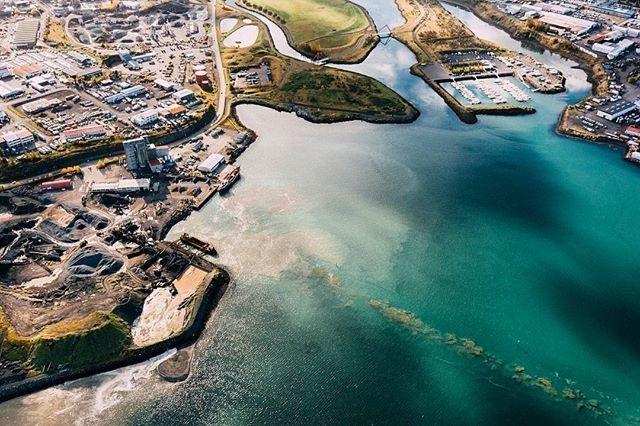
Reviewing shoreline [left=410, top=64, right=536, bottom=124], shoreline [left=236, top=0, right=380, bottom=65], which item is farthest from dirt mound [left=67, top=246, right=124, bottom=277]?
shoreline [left=236, top=0, right=380, bottom=65]

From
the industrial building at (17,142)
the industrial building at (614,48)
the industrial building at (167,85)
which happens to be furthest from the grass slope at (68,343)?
the industrial building at (614,48)

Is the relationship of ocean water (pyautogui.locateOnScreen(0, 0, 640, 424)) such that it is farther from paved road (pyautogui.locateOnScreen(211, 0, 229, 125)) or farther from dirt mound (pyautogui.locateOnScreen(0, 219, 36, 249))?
dirt mound (pyautogui.locateOnScreen(0, 219, 36, 249))

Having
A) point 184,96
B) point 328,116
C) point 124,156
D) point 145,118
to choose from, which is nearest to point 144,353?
point 124,156

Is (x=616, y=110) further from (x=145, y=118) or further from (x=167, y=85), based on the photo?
(x=145, y=118)

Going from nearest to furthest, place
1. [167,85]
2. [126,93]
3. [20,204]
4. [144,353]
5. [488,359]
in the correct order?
[144,353], [488,359], [20,204], [126,93], [167,85]

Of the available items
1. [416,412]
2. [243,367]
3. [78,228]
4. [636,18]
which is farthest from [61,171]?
[636,18]

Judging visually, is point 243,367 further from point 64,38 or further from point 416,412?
point 64,38
